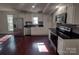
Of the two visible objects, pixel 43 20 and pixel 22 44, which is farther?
pixel 22 44

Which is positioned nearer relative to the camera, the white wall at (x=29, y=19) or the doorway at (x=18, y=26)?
the white wall at (x=29, y=19)

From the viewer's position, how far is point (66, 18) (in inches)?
55.3

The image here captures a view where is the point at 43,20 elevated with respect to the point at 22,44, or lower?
elevated

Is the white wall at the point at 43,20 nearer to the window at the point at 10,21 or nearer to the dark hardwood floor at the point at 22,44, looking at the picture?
the dark hardwood floor at the point at 22,44

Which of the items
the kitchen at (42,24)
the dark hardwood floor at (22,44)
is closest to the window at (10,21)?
the kitchen at (42,24)

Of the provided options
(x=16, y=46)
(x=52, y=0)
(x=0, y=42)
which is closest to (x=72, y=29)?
(x=52, y=0)

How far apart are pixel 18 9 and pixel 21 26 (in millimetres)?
256

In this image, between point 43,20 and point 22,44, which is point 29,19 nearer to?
point 43,20

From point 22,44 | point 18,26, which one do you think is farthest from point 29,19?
point 22,44

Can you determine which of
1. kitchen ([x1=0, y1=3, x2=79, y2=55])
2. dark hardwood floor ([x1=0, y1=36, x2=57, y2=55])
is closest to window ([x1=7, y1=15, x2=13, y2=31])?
kitchen ([x1=0, y1=3, x2=79, y2=55])

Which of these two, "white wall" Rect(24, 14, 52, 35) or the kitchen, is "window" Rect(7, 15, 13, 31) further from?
"white wall" Rect(24, 14, 52, 35)

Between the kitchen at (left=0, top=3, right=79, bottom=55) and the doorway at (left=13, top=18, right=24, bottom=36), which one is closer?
the kitchen at (left=0, top=3, right=79, bottom=55)
